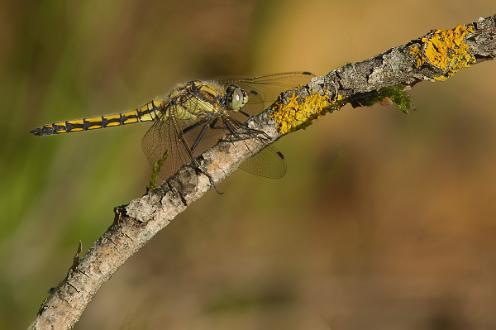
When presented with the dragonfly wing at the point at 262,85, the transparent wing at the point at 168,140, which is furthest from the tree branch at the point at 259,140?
the dragonfly wing at the point at 262,85

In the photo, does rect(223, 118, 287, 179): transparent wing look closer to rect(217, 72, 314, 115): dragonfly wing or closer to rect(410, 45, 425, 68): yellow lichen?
rect(217, 72, 314, 115): dragonfly wing

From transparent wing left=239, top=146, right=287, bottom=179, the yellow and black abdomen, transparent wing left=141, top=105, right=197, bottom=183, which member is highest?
the yellow and black abdomen

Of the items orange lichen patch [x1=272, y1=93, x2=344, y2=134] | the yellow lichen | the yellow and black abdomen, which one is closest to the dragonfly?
the yellow and black abdomen

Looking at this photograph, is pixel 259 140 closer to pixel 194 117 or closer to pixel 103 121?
pixel 194 117

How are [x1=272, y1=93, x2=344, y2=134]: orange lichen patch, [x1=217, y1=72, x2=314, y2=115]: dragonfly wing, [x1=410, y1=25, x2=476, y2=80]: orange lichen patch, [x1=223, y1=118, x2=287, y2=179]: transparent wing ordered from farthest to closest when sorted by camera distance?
[x1=217, y1=72, x2=314, y2=115]: dragonfly wing, [x1=223, y1=118, x2=287, y2=179]: transparent wing, [x1=272, y1=93, x2=344, y2=134]: orange lichen patch, [x1=410, y1=25, x2=476, y2=80]: orange lichen patch

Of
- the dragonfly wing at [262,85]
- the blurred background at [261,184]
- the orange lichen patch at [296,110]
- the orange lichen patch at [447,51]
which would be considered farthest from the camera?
the blurred background at [261,184]

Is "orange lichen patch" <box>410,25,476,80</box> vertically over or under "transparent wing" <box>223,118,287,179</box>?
under

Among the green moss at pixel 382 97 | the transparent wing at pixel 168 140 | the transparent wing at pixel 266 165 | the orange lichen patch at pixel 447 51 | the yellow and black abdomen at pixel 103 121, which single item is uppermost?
the yellow and black abdomen at pixel 103 121

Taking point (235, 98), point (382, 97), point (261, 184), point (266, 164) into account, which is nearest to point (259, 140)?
point (382, 97)

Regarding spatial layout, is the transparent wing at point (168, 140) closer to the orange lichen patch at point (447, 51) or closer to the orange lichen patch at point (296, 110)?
the orange lichen patch at point (296, 110)
